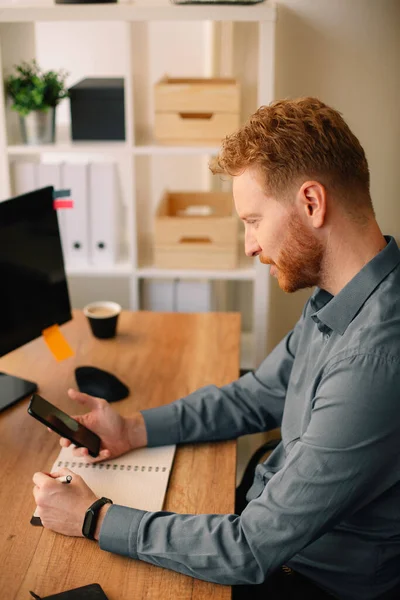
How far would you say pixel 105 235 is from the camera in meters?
2.55

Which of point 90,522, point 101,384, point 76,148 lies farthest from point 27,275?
point 76,148

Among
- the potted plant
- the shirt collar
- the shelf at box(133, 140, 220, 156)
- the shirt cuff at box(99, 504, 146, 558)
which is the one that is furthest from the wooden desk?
the potted plant

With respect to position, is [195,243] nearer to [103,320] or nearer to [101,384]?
[103,320]

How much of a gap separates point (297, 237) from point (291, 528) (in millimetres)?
476

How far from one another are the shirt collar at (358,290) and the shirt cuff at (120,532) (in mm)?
469

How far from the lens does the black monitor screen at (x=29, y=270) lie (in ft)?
5.66

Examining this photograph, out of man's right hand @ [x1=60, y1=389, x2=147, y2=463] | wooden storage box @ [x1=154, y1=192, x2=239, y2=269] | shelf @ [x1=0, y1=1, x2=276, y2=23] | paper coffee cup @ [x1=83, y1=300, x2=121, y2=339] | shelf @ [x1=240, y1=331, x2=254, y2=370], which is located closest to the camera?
man's right hand @ [x1=60, y1=389, x2=147, y2=463]

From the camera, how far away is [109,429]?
1.55 metres

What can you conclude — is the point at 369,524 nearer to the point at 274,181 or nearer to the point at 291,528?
the point at 291,528

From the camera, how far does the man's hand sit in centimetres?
130

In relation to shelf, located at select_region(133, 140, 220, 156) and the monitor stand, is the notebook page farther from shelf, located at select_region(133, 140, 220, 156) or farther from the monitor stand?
shelf, located at select_region(133, 140, 220, 156)

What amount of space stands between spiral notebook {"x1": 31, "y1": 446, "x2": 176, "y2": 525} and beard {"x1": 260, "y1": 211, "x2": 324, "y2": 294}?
445 millimetres

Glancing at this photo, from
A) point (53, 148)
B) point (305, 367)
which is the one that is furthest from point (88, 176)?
point (305, 367)

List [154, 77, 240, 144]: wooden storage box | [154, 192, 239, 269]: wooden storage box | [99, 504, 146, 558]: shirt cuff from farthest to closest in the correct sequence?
[154, 192, 239, 269]: wooden storage box → [154, 77, 240, 144]: wooden storage box → [99, 504, 146, 558]: shirt cuff
